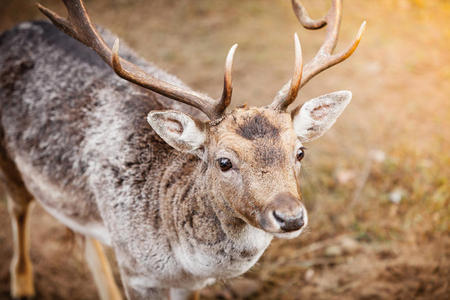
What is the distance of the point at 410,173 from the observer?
5.27 m

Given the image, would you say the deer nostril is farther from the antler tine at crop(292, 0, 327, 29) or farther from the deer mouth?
the antler tine at crop(292, 0, 327, 29)

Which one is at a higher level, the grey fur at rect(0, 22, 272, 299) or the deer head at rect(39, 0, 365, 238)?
the deer head at rect(39, 0, 365, 238)

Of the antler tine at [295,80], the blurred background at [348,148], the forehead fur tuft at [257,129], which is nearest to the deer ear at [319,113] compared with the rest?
the antler tine at [295,80]

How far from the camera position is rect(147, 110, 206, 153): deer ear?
2.82 meters

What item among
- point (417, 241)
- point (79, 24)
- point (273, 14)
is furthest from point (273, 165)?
point (273, 14)

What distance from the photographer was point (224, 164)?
2730 mm

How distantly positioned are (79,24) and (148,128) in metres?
0.93

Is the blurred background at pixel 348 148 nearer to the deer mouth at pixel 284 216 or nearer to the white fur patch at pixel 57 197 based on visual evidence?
the white fur patch at pixel 57 197

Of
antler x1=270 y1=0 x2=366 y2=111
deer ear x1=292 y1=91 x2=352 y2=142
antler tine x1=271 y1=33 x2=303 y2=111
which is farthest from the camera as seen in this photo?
deer ear x1=292 y1=91 x2=352 y2=142

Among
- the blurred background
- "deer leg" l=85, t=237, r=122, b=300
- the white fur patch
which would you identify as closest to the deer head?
the blurred background

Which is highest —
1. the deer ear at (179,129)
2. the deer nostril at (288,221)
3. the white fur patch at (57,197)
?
the deer ear at (179,129)

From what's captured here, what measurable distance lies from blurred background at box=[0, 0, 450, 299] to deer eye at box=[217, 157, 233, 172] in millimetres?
1185

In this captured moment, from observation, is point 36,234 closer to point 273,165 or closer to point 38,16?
point 273,165

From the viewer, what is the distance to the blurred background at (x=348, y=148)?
453cm
